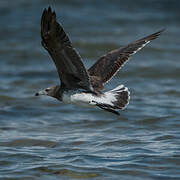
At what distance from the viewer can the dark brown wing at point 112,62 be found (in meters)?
6.68

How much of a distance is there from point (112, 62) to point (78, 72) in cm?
94

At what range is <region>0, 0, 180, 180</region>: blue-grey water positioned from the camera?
5.57 metres

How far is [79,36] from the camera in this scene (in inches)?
489

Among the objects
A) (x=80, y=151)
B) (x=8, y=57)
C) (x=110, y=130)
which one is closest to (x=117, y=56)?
(x=110, y=130)

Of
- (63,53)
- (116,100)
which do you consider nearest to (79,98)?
(116,100)

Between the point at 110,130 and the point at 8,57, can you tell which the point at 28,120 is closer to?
the point at 110,130

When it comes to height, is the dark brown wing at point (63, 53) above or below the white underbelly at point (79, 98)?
above

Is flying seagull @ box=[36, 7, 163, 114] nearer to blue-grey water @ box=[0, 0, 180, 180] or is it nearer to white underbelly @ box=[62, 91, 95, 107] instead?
white underbelly @ box=[62, 91, 95, 107]

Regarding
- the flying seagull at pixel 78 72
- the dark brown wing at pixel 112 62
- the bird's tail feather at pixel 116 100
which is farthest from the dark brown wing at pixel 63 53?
the dark brown wing at pixel 112 62

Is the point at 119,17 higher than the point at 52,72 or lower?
higher

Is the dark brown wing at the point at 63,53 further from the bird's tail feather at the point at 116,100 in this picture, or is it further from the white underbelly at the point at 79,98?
the bird's tail feather at the point at 116,100

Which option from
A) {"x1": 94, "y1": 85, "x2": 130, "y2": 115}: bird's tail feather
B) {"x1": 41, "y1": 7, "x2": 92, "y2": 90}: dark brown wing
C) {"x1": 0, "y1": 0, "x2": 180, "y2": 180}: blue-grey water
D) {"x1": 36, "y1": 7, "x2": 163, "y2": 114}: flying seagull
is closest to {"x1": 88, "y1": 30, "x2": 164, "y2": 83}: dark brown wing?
{"x1": 36, "y1": 7, "x2": 163, "y2": 114}: flying seagull

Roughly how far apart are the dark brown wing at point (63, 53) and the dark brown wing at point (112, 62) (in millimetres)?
581

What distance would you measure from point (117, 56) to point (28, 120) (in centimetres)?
Result: 176
